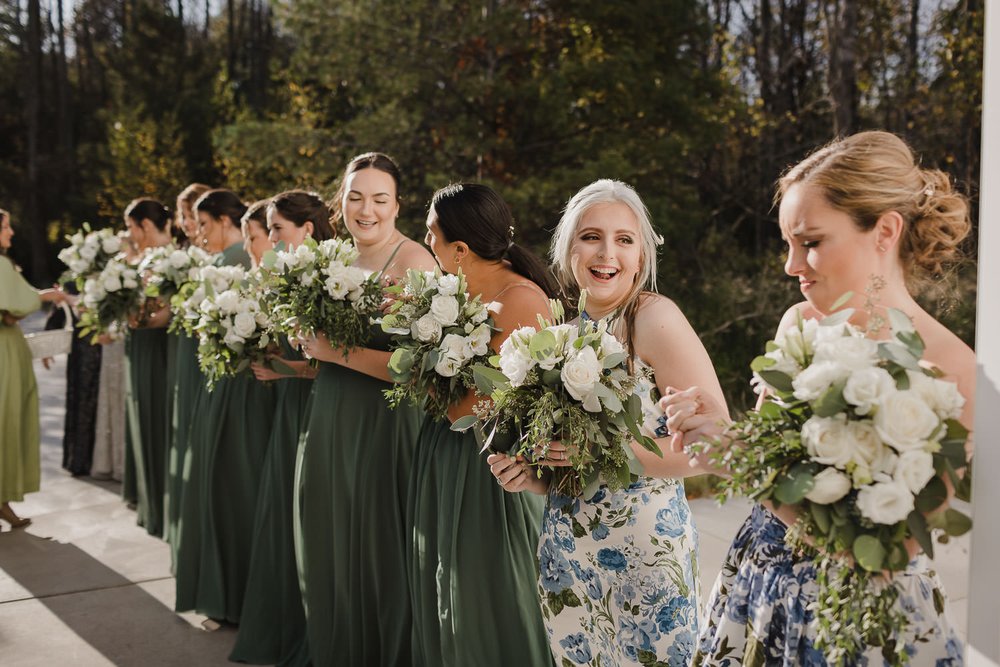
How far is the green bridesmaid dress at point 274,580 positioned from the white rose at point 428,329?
1432 millimetres

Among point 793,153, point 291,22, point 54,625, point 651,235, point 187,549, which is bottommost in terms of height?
point 54,625

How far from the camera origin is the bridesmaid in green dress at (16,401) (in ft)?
A: 22.0

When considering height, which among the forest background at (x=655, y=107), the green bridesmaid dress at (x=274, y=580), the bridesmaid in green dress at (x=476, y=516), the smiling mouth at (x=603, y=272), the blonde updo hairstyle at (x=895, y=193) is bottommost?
the green bridesmaid dress at (x=274, y=580)

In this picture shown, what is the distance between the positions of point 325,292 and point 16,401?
400 centimetres

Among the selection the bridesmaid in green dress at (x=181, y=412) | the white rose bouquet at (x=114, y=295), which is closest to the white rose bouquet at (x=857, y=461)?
the bridesmaid in green dress at (x=181, y=412)

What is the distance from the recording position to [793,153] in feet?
49.3

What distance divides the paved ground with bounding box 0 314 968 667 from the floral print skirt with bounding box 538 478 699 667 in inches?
58.8

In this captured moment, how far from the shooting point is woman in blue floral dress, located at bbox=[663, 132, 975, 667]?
6.57 ft

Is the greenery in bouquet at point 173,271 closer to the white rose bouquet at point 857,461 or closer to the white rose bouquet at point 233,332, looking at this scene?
the white rose bouquet at point 233,332

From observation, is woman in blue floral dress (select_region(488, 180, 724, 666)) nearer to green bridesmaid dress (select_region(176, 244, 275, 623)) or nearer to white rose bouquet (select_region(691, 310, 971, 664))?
white rose bouquet (select_region(691, 310, 971, 664))

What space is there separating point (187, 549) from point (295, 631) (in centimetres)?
95

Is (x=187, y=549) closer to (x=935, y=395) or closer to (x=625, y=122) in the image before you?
(x=935, y=395)

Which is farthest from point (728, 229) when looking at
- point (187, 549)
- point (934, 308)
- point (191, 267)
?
point (187, 549)

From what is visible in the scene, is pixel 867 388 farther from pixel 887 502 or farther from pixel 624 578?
pixel 624 578
